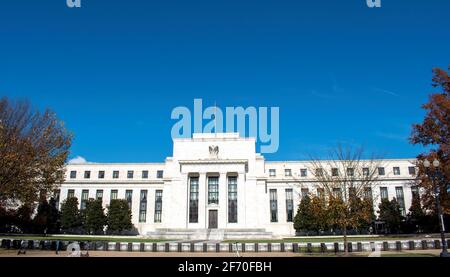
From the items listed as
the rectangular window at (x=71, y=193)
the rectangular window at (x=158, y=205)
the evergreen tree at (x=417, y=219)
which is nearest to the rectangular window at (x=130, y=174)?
the rectangular window at (x=158, y=205)

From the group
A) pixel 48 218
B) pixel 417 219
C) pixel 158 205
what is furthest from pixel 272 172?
pixel 48 218

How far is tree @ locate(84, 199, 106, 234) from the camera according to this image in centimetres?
6749

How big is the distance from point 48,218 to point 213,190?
3299cm

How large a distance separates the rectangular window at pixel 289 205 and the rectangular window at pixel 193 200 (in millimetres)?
20630

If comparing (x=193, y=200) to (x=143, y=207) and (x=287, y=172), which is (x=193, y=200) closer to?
(x=143, y=207)

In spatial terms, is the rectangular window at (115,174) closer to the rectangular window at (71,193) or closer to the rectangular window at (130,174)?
the rectangular window at (130,174)

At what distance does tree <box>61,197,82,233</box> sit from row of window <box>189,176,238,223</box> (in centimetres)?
2294

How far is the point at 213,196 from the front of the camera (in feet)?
222

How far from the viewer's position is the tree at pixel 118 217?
6781cm

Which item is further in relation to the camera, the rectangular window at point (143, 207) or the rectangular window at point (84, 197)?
the rectangular window at point (84, 197)

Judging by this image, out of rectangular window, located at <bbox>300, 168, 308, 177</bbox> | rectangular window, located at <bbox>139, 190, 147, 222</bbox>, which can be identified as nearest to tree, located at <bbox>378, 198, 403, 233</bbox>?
rectangular window, located at <bbox>300, 168, 308, 177</bbox>

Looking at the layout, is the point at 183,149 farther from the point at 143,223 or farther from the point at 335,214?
the point at 335,214

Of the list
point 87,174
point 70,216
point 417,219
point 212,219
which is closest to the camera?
point 417,219

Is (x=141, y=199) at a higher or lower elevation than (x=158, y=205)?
higher
